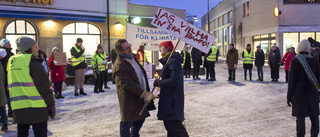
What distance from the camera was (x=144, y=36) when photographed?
475 inches

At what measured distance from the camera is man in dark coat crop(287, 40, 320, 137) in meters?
4.69

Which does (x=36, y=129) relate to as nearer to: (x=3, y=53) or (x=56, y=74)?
(x=3, y=53)

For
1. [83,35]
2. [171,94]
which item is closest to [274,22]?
[83,35]

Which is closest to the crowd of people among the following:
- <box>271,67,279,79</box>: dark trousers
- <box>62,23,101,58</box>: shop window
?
<box>271,67,279,79</box>: dark trousers

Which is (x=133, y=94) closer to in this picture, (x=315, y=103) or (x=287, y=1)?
(x=315, y=103)

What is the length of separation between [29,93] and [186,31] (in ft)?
8.99

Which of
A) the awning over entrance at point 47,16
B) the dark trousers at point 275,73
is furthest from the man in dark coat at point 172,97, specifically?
the awning over entrance at point 47,16

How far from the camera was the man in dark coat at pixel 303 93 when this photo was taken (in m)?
4.69

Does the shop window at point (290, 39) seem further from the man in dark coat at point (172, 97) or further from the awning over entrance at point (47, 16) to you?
the man in dark coat at point (172, 97)

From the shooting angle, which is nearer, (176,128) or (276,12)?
(176,128)

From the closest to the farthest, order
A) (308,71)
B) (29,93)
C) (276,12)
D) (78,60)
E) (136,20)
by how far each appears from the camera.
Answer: (29,93), (308,71), (78,60), (136,20), (276,12)

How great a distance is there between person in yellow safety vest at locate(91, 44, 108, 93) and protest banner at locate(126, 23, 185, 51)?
1.28 meters

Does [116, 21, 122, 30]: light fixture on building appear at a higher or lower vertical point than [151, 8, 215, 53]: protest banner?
higher

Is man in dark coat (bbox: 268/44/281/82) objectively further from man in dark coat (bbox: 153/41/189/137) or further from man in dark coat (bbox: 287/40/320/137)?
man in dark coat (bbox: 153/41/189/137)
